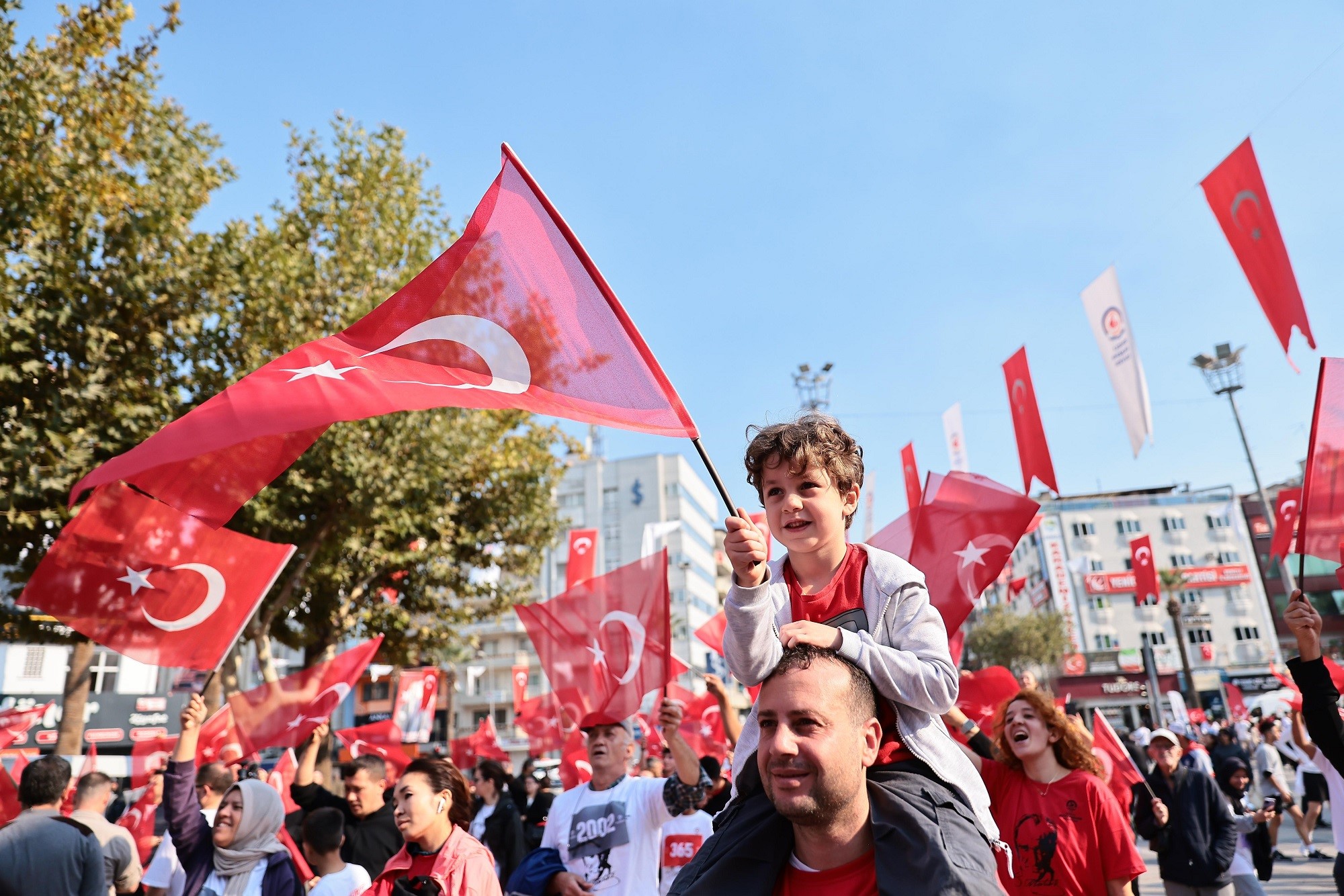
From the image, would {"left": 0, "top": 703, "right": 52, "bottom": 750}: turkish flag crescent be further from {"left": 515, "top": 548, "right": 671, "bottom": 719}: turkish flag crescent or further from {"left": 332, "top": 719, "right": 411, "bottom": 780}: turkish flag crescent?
{"left": 515, "top": 548, "right": 671, "bottom": 719}: turkish flag crescent

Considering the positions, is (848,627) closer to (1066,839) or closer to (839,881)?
(839,881)

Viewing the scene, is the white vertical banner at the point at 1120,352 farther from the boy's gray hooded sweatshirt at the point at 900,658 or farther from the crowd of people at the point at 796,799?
the boy's gray hooded sweatshirt at the point at 900,658

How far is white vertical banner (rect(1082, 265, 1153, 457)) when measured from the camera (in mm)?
11141

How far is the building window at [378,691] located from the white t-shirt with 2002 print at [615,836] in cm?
6719

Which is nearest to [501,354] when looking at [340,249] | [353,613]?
[340,249]

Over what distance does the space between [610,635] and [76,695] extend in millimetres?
12208

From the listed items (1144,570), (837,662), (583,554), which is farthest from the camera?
(1144,570)

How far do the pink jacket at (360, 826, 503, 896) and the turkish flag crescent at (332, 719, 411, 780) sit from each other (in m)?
7.69

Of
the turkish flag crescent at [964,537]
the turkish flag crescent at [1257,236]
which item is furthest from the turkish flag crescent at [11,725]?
the turkish flag crescent at [1257,236]

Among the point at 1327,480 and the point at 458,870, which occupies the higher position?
the point at 1327,480

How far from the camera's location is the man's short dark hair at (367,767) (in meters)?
6.31

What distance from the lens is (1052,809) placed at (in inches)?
179

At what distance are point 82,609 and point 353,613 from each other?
533 inches

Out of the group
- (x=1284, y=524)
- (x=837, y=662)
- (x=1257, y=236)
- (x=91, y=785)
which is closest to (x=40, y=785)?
(x=91, y=785)
